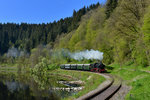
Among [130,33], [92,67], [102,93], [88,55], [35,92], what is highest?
[130,33]

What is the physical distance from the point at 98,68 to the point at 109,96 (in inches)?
852

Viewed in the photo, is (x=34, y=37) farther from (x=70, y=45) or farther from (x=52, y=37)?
(x=70, y=45)

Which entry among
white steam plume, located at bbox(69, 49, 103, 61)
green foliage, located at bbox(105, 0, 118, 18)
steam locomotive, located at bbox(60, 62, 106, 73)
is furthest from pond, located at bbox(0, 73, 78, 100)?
green foliage, located at bbox(105, 0, 118, 18)

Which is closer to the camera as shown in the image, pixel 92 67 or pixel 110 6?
pixel 92 67

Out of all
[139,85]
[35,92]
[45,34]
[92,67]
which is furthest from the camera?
[45,34]

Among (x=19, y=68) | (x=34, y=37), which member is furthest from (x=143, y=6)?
(x=34, y=37)

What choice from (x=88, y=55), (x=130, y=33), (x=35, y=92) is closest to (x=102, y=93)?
(x=35, y=92)

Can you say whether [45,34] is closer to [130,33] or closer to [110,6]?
[110,6]

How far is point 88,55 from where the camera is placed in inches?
2265

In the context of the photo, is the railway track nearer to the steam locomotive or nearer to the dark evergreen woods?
the steam locomotive

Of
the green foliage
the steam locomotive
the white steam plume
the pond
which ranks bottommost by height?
the pond

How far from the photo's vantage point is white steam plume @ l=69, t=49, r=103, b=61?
4794 cm

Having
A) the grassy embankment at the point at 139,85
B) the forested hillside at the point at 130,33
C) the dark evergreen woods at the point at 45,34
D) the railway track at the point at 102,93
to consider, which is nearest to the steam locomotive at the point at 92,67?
the forested hillside at the point at 130,33

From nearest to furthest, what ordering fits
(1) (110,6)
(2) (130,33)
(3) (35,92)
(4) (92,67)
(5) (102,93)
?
(5) (102,93)
(3) (35,92)
(2) (130,33)
(4) (92,67)
(1) (110,6)
